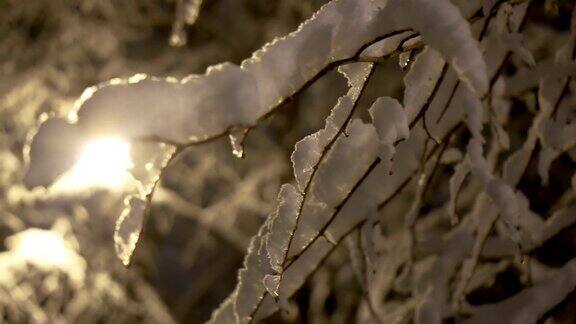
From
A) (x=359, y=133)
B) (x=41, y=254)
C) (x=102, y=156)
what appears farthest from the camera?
(x=41, y=254)

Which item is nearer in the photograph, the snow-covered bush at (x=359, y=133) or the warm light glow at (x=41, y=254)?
the snow-covered bush at (x=359, y=133)

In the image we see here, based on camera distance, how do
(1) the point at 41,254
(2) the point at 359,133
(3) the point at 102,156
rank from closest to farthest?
(3) the point at 102,156 < (2) the point at 359,133 < (1) the point at 41,254

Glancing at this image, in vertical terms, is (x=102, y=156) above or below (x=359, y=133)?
above

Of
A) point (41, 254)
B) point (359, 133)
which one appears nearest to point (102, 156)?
point (359, 133)

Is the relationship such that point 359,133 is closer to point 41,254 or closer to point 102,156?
point 102,156

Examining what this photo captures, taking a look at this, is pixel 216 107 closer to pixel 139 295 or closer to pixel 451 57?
pixel 451 57

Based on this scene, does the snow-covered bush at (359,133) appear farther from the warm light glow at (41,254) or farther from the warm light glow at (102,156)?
the warm light glow at (41,254)

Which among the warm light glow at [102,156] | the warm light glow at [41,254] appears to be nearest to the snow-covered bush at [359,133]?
the warm light glow at [102,156]

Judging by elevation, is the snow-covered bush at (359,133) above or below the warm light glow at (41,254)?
above

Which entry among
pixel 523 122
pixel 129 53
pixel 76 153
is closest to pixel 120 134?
pixel 76 153
